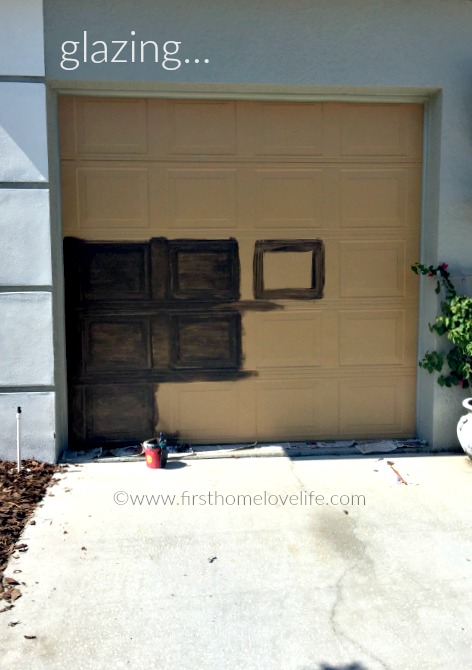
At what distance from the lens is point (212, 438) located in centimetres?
502

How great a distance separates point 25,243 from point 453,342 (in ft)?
11.0

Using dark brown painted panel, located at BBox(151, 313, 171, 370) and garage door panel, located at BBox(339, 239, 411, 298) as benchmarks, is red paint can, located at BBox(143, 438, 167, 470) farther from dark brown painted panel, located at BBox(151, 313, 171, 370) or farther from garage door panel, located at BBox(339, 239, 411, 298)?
garage door panel, located at BBox(339, 239, 411, 298)

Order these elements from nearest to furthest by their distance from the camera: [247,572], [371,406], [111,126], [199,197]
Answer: [247,572] → [111,126] → [199,197] → [371,406]

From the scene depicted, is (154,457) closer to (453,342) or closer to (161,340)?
(161,340)

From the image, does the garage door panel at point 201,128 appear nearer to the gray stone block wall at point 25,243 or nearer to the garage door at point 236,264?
the garage door at point 236,264

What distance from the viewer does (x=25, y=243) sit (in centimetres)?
444

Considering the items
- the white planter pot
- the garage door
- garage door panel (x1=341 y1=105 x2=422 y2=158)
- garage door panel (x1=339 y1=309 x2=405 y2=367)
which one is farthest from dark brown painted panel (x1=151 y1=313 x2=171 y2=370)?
the white planter pot

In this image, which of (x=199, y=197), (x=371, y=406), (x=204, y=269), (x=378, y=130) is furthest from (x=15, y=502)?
(x=378, y=130)

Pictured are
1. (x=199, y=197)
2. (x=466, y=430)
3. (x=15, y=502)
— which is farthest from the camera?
(x=199, y=197)

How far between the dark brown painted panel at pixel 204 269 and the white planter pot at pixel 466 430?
1.99 metres

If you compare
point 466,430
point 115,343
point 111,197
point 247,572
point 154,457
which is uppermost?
point 111,197

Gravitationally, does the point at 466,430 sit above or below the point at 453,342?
below

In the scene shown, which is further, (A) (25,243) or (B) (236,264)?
(B) (236,264)

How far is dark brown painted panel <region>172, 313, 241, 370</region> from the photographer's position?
490 centimetres
